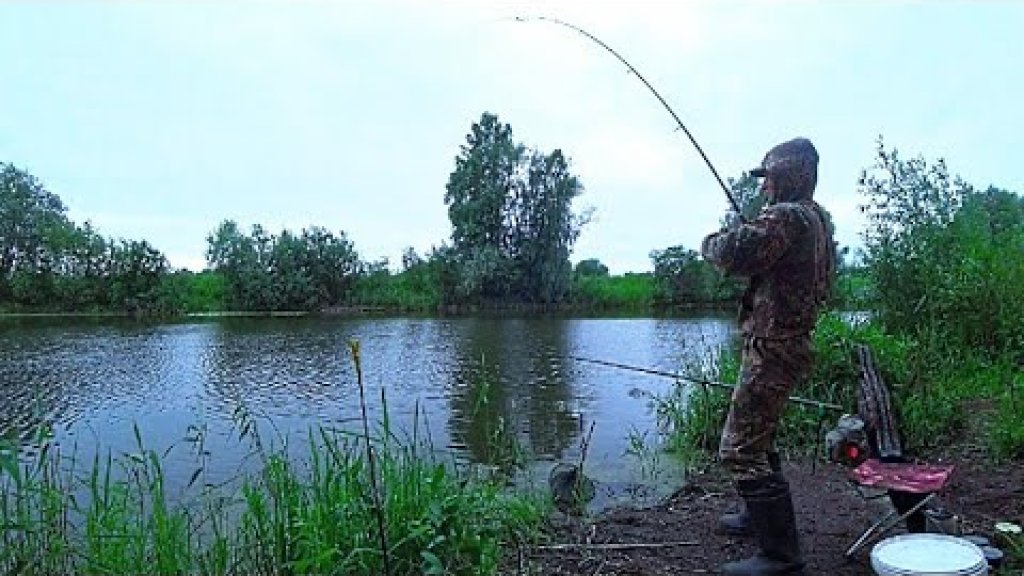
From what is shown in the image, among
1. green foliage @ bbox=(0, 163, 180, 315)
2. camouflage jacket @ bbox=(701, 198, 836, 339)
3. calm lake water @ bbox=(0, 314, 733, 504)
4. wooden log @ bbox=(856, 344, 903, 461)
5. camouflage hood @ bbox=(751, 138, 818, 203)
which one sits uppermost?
green foliage @ bbox=(0, 163, 180, 315)

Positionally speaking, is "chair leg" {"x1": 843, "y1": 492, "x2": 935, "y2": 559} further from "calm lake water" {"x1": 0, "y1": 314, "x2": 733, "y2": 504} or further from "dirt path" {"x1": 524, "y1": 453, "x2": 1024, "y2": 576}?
"calm lake water" {"x1": 0, "y1": 314, "x2": 733, "y2": 504}

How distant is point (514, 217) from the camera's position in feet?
131

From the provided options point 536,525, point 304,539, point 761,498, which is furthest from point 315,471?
point 761,498

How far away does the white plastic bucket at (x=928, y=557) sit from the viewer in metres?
2.68

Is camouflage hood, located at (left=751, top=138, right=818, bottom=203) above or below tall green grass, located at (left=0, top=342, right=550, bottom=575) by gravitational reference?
above

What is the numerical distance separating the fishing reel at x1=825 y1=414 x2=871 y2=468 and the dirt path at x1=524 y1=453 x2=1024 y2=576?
135 mm

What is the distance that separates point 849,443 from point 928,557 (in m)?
2.42

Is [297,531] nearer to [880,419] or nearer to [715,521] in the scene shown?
[715,521]

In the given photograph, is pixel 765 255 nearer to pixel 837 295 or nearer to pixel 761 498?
pixel 761 498

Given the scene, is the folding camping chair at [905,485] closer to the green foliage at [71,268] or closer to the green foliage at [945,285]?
the green foliage at [945,285]

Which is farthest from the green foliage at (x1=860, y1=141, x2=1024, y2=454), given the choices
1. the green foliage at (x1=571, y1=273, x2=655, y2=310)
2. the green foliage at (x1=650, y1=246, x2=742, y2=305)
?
the green foliage at (x1=571, y1=273, x2=655, y2=310)

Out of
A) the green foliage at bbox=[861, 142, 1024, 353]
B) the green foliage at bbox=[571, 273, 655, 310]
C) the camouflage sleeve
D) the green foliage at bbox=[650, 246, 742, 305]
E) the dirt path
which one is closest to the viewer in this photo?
the camouflage sleeve

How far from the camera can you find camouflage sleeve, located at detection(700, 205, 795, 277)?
9.99 feet

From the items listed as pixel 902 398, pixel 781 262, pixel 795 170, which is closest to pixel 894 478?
pixel 781 262
